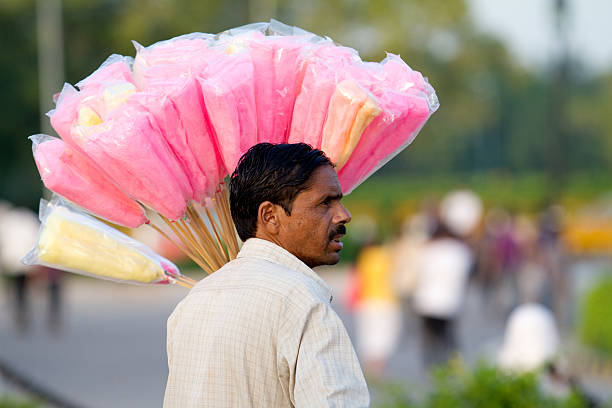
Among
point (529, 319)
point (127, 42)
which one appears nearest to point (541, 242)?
point (529, 319)

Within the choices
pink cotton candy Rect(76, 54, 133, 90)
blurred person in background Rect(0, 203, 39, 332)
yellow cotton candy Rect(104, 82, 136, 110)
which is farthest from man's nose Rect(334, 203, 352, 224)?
blurred person in background Rect(0, 203, 39, 332)

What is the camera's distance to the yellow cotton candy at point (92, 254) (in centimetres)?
284

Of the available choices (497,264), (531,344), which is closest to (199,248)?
(531,344)

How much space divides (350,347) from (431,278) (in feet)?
25.2

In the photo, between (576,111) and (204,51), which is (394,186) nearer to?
(576,111)

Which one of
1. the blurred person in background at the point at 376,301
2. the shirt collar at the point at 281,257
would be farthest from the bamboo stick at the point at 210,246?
the blurred person in background at the point at 376,301

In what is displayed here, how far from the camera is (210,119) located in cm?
265

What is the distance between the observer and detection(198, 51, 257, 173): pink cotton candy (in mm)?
2580

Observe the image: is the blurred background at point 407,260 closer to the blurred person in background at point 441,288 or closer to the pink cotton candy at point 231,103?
the blurred person in background at point 441,288

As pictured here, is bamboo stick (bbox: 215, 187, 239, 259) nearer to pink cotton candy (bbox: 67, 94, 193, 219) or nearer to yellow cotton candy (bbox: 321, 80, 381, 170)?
pink cotton candy (bbox: 67, 94, 193, 219)

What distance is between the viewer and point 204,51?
109 inches

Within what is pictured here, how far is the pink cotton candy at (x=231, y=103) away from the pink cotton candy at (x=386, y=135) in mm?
306

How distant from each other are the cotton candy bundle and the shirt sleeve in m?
0.72

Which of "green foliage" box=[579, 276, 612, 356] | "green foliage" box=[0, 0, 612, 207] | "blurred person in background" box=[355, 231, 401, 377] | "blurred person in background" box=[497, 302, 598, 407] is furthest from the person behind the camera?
"green foliage" box=[0, 0, 612, 207]
